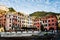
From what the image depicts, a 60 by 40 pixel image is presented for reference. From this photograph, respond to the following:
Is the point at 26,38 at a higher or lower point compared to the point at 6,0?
lower

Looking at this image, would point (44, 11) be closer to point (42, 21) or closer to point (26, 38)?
point (42, 21)

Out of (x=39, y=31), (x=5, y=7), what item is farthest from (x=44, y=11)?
(x=5, y=7)

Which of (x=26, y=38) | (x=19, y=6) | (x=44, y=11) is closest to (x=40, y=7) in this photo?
(x=44, y=11)

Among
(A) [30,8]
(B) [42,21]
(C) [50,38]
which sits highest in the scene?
(A) [30,8]

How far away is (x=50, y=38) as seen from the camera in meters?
5.39

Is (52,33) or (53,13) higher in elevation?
(53,13)

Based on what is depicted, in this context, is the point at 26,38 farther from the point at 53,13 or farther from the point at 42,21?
the point at 53,13

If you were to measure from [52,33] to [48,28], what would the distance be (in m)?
0.17

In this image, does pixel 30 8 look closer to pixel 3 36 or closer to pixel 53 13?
pixel 53 13

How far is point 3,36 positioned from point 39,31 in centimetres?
92

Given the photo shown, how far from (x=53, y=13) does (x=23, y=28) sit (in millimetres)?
880

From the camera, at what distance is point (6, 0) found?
17.3ft

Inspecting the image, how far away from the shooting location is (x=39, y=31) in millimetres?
5406

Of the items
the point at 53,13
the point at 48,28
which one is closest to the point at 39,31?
the point at 48,28
